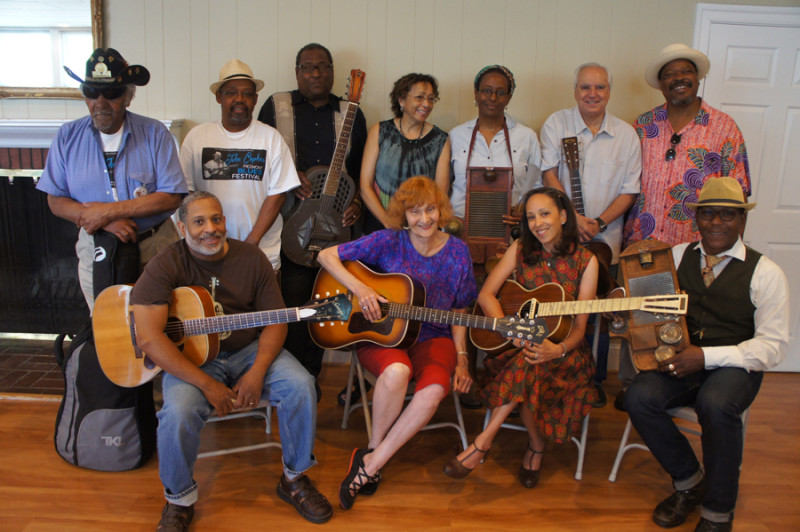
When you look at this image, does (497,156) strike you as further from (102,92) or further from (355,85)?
(102,92)

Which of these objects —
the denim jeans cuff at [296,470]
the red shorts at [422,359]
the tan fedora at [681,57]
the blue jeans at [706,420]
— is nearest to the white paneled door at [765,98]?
the tan fedora at [681,57]

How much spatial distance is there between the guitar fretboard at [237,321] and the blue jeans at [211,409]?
0.55ft

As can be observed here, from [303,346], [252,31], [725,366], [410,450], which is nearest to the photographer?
[725,366]

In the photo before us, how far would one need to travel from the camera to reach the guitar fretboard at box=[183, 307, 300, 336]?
2.26 meters

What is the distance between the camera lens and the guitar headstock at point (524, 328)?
7.63ft

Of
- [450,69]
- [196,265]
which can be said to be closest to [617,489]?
[196,265]

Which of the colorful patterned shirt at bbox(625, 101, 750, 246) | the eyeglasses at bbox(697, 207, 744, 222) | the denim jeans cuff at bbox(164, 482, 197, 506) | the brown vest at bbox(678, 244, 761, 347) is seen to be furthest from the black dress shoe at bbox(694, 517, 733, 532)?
the denim jeans cuff at bbox(164, 482, 197, 506)

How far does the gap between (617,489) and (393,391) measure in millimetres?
1068

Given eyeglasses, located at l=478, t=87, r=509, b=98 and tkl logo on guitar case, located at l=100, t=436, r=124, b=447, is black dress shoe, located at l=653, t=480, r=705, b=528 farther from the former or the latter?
tkl logo on guitar case, located at l=100, t=436, r=124, b=447

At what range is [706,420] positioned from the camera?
2.20 metres

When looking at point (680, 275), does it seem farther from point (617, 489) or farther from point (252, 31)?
point (252, 31)

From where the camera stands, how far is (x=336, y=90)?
3646mm

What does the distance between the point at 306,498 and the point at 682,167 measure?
2.38 metres

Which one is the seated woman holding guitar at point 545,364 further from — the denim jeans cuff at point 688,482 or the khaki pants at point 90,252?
the khaki pants at point 90,252
